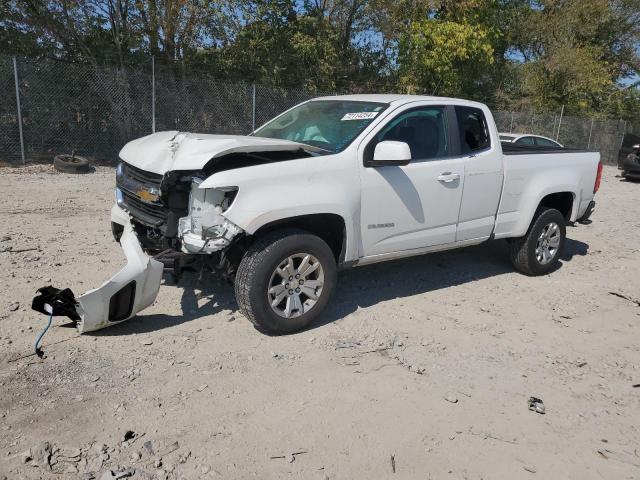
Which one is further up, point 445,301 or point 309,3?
point 309,3

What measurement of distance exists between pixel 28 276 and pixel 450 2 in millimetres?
19026

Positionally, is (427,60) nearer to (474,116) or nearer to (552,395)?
(474,116)

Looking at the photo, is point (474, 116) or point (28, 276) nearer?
point (28, 276)

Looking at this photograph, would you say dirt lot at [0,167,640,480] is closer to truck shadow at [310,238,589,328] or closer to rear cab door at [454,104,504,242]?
truck shadow at [310,238,589,328]

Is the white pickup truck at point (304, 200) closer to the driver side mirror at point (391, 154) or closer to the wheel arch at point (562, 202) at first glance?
the driver side mirror at point (391, 154)

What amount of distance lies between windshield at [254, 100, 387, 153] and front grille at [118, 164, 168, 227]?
1.41 meters

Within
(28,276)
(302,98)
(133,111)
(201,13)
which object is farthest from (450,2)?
(28,276)

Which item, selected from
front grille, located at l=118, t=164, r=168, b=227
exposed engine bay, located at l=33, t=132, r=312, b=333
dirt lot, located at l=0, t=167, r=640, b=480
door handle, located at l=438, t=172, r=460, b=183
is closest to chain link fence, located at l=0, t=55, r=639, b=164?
dirt lot, located at l=0, t=167, r=640, b=480

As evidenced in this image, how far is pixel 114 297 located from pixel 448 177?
307 centimetres

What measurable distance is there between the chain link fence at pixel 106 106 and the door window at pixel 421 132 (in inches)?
384

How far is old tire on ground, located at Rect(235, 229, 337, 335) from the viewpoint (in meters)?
3.97

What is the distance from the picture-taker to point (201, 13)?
14.4 metres

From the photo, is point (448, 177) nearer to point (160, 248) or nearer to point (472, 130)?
point (472, 130)

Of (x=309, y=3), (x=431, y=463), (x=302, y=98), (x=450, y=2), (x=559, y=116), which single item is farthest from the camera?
(x=559, y=116)
